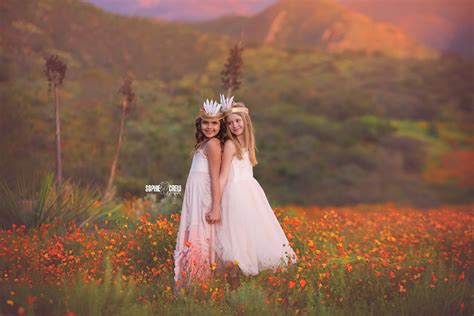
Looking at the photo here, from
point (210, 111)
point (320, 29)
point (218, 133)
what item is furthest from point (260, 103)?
point (210, 111)

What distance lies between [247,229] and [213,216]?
0.36m

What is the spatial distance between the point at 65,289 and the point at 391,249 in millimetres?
4194

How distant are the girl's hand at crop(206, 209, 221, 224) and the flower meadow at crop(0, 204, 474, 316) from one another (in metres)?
0.45

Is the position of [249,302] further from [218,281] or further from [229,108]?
[229,108]

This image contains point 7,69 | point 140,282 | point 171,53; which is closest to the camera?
point 140,282

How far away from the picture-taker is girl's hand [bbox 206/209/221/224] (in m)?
4.85

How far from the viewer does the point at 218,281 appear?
15.9ft

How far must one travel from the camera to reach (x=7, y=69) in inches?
641

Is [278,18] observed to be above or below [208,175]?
above

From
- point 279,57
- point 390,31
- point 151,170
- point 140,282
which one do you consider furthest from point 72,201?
point 390,31

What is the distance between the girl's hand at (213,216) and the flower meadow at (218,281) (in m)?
0.45

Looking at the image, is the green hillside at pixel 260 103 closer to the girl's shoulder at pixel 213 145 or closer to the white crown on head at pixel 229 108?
the white crown on head at pixel 229 108

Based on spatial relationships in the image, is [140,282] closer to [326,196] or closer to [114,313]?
[114,313]

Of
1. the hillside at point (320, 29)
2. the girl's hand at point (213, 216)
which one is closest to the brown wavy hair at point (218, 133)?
the girl's hand at point (213, 216)
